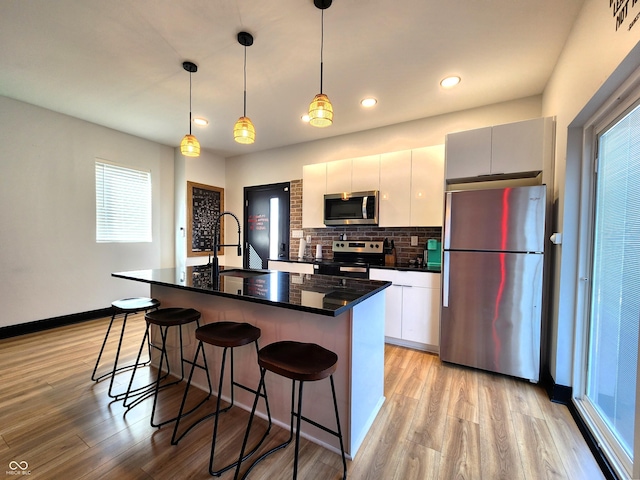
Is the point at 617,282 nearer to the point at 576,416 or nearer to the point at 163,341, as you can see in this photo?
the point at 576,416

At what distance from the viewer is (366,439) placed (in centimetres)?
160

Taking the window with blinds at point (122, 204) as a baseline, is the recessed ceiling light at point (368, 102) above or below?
above

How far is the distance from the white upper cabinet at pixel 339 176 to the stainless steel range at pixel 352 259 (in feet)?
2.54

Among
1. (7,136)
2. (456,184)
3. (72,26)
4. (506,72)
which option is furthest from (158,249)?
(506,72)

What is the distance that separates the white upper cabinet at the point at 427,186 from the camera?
300cm

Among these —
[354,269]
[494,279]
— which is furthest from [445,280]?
[354,269]

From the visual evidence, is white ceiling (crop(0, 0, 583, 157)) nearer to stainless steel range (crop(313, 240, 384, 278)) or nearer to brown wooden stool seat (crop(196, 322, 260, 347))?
stainless steel range (crop(313, 240, 384, 278))

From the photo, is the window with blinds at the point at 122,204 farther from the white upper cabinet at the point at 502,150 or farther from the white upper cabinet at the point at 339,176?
the white upper cabinet at the point at 502,150

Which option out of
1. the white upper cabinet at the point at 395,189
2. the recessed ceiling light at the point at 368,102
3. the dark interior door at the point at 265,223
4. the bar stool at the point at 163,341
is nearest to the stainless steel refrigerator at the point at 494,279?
the white upper cabinet at the point at 395,189

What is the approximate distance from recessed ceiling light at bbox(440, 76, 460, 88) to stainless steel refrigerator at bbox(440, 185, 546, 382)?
1119 mm

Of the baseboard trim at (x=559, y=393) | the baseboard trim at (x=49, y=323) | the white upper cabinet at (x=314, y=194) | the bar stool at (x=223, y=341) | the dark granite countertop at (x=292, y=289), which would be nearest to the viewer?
the dark granite countertop at (x=292, y=289)

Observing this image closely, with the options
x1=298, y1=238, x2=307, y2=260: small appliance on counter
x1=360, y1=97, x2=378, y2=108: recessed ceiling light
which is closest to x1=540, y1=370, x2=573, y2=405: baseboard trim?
x1=360, y1=97, x2=378, y2=108: recessed ceiling light

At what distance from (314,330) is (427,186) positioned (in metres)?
2.30

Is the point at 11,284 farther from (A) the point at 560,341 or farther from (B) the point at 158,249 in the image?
(A) the point at 560,341
